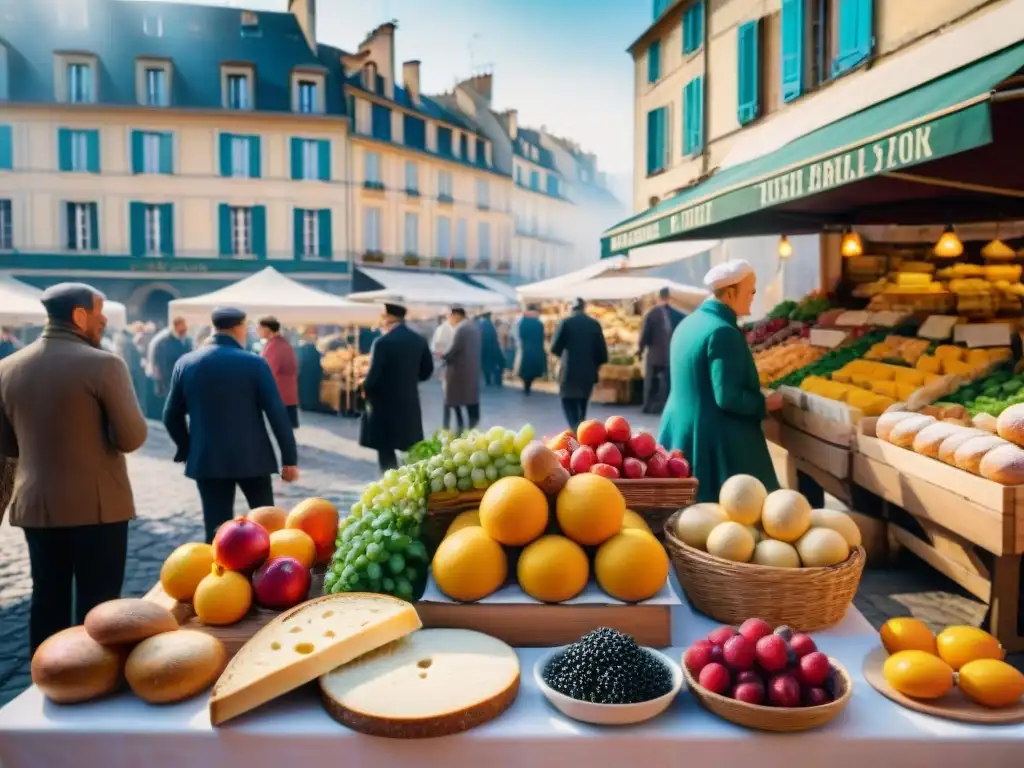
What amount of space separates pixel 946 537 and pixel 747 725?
298cm

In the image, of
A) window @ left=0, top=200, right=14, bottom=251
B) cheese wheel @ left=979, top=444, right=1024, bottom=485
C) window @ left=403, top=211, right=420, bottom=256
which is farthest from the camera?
window @ left=403, top=211, right=420, bottom=256

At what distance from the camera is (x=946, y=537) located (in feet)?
14.1

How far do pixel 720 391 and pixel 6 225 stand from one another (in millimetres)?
30238

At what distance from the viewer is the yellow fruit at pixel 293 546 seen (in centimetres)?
255

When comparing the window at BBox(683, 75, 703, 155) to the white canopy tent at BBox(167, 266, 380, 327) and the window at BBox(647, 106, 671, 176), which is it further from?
the white canopy tent at BBox(167, 266, 380, 327)

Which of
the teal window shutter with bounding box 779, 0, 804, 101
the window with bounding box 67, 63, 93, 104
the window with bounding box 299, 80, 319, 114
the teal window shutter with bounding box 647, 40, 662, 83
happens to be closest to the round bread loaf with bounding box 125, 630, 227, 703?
the teal window shutter with bounding box 779, 0, 804, 101

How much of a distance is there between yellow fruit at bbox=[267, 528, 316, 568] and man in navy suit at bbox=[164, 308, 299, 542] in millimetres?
2257

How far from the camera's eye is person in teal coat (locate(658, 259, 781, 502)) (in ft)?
13.4

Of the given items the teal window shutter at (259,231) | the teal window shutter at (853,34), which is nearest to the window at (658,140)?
the teal window shutter at (853,34)

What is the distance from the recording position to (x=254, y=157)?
96.1 feet

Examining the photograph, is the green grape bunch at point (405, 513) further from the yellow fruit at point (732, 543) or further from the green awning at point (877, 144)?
the green awning at point (877, 144)

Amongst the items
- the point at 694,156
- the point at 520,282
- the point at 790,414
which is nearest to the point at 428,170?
the point at 520,282

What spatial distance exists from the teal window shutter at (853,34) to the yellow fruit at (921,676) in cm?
1073

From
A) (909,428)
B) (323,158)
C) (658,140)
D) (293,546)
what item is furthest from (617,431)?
(323,158)
